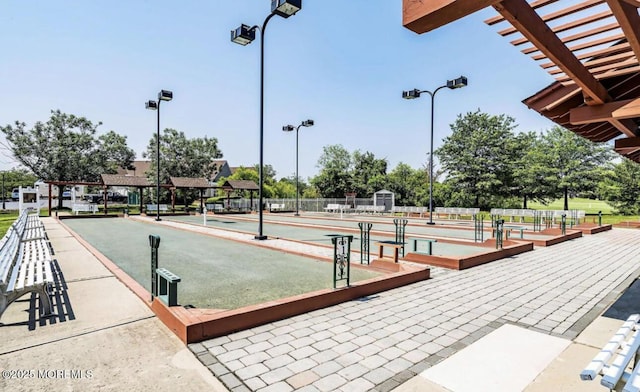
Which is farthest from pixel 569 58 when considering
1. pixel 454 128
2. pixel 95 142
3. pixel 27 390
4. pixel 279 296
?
pixel 95 142

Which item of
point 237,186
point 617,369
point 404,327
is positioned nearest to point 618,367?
point 617,369

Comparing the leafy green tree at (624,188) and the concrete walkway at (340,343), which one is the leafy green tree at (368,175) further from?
the concrete walkway at (340,343)

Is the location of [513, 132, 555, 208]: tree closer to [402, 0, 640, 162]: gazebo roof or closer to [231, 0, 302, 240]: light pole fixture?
[231, 0, 302, 240]: light pole fixture

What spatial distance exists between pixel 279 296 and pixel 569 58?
461cm

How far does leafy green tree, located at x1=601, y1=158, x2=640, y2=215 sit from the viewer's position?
1171 inches

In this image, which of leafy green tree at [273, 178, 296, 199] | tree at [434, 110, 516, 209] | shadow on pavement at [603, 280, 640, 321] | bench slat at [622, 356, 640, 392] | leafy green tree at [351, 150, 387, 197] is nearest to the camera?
bench slat at [622, 356, 640, 392]

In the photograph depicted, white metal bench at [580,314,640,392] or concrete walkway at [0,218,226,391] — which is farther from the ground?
white metal bench at [580,314,640,392]

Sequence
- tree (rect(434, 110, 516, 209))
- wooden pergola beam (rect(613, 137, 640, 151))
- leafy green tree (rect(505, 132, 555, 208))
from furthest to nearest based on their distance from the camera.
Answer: tree (rect(434, 110, 516, 209)) → leafy green tree (rect(505, 132, 555, 208)) → wooden pergola beam (rect(613, 137, 640, 151))

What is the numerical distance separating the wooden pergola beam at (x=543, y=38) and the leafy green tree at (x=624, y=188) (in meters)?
36.1

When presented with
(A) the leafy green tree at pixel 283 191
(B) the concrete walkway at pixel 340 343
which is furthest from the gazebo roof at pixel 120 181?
(B) the concrete walkway at pixel 340 343

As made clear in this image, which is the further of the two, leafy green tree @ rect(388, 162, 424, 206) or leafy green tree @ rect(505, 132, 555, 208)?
leafy green tree @ rect(388, 162, 424, 206)

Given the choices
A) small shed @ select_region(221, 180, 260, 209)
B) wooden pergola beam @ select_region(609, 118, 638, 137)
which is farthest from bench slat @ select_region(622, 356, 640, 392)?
small shed @ select_region(221, 180, 260, 209)

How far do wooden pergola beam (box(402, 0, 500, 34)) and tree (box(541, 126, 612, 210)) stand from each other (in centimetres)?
3763

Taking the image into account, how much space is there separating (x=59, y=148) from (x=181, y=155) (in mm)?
12786
